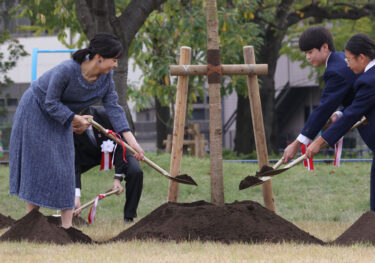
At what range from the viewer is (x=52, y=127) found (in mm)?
5148

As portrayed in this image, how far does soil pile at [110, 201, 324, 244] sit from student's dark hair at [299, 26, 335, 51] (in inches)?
58.2

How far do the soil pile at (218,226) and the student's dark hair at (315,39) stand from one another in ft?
4.85

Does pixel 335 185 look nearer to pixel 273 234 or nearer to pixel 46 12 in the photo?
pixel 273 234

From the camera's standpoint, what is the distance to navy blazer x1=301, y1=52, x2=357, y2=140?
5344 millimetres

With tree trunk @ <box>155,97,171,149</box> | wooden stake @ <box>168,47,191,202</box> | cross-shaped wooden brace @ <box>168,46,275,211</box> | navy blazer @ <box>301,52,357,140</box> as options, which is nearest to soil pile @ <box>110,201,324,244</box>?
cross-shaped wooden brace @ <box>168,46,275,211</box>

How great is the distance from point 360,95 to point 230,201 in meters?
4.17

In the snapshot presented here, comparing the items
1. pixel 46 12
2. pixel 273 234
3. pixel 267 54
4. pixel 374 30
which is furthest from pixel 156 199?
pixel 374 30

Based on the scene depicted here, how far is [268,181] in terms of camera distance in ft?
20.1

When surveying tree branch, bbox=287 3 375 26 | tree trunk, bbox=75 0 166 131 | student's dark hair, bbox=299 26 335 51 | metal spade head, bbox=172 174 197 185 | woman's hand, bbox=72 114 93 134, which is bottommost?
metal spade head, bbox=172 174 197 185

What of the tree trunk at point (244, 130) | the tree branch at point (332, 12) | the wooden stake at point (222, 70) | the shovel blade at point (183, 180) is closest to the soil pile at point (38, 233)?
the shovel blade at point (183, 180)

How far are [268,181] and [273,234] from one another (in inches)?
42.0

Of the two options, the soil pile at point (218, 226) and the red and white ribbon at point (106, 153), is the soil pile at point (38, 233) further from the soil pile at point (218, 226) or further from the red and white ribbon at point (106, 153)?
the red and white ribbon at point (106, 153)

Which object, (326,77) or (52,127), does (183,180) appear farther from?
(326,77)

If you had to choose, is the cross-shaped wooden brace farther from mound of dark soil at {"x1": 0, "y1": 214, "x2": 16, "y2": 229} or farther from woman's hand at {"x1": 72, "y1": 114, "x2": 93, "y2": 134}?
mound of dark soil at {"x1": 0, "y1": 214, "x2": 16, "y2": 229}
